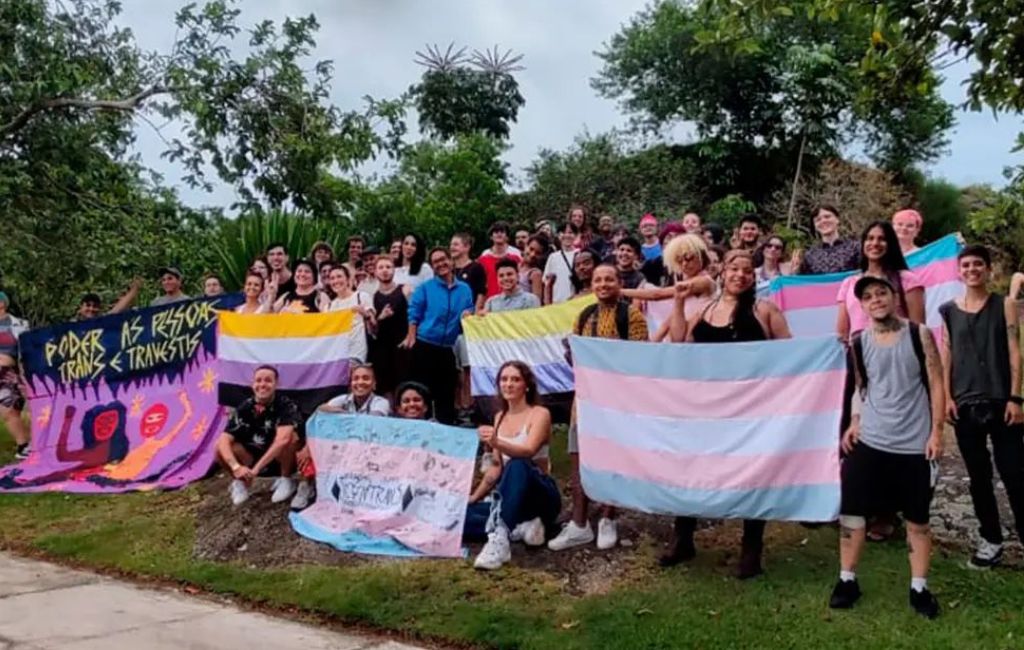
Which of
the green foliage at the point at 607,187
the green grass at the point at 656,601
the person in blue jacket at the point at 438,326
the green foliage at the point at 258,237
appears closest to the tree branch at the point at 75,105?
the green foliage at the point at 258,237

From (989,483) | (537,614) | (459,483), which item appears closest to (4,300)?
(459,483)

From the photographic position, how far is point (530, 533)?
6707 millimetres

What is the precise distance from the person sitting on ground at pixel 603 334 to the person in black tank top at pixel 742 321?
1.89 feet

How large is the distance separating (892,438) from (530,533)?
236cm

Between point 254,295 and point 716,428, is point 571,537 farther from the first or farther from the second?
point 254,295

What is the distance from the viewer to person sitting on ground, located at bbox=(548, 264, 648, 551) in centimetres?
668

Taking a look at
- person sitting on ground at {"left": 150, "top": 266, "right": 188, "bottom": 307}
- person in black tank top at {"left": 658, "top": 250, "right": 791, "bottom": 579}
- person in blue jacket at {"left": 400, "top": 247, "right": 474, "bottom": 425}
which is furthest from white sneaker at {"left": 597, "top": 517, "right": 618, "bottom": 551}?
person sitting on ground at {"left": 150, "top": 266, "right": 188, "bottom": 307}

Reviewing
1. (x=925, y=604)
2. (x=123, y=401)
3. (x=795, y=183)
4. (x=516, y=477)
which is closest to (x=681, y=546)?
(x=516, y=477)

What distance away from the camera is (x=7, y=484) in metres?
9.97

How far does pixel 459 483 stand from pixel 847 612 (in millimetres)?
2570

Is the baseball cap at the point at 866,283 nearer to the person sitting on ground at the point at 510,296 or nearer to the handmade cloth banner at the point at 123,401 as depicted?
the person sitting on ground at the point at 510,296

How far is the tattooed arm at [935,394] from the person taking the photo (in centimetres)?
525

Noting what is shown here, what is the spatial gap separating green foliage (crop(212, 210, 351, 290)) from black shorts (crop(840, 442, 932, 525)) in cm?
890

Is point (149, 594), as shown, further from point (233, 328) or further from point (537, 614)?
point (233, 328)
